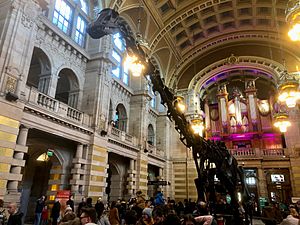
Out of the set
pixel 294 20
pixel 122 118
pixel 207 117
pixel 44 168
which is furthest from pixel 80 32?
pixel 207 117

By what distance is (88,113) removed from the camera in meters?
12.5

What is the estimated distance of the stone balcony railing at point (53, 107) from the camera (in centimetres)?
903

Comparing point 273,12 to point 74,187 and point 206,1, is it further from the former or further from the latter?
point 74,187

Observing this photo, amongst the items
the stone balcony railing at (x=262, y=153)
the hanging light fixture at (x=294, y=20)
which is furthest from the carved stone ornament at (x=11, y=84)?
the stone balcony railing at (x=262, y=153)

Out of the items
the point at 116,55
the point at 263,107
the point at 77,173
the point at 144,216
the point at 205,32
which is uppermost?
the point at 205,32

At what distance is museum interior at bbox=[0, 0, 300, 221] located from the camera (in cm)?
870

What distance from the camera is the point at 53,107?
10086 mm

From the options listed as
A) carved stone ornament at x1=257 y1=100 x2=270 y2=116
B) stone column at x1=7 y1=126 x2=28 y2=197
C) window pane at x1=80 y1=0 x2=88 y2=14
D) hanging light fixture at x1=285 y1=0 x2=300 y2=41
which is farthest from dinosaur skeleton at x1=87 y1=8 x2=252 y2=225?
carved stone ornament at x1=257 y1=100 x2=270 y2=116

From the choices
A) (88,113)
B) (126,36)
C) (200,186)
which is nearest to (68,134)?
(88,113)

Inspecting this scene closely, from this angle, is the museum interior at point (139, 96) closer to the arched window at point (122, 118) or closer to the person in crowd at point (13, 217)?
the arched window at point (122, 118)

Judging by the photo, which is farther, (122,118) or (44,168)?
(122,118)

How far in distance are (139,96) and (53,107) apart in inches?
346

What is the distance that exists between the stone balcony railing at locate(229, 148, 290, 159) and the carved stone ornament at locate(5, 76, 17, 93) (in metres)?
17.3

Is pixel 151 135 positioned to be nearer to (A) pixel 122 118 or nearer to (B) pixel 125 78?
(A) pixel 122 118
